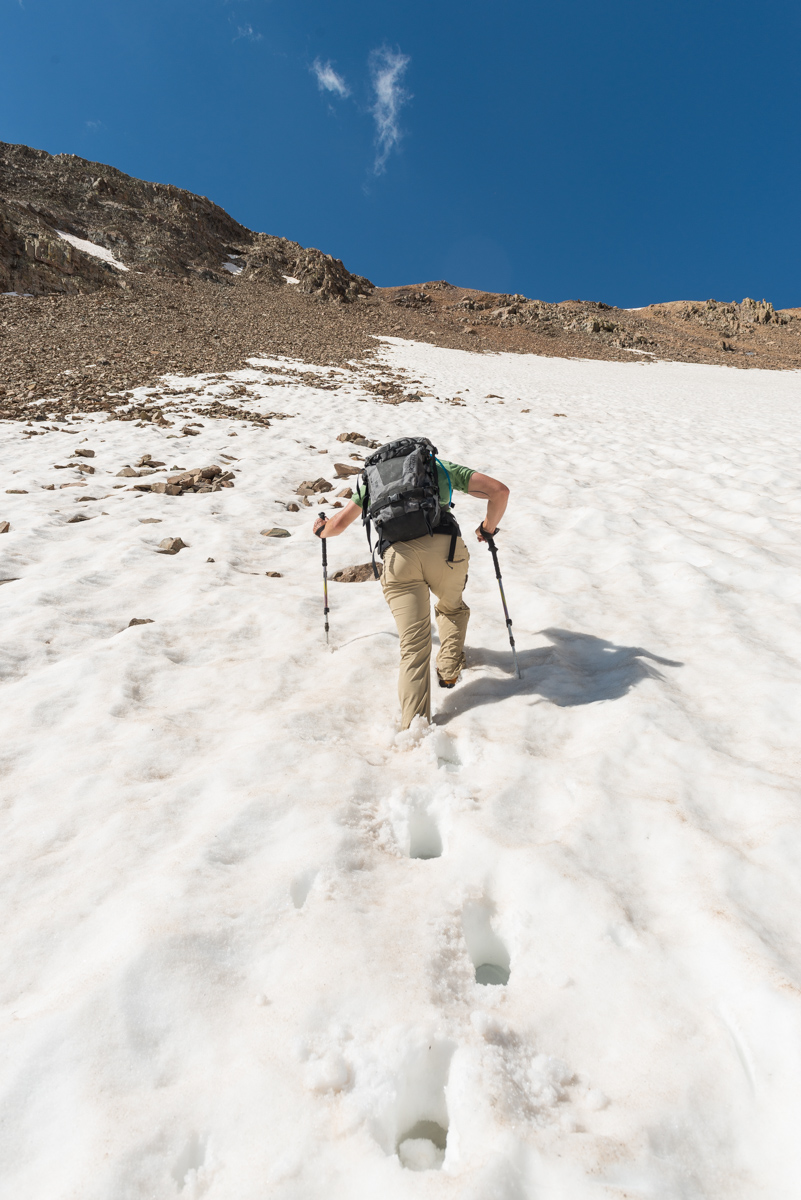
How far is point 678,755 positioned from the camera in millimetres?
3549

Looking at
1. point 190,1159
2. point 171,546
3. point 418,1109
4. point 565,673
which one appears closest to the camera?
point 190,1159

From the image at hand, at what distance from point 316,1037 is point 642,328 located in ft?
198

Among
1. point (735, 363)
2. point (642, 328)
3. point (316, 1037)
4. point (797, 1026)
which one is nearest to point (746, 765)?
point (797, 1026)

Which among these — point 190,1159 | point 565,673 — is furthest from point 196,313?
point 190,1159

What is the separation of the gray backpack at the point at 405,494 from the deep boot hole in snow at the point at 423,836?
1.85 m

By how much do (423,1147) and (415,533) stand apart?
10.3ft

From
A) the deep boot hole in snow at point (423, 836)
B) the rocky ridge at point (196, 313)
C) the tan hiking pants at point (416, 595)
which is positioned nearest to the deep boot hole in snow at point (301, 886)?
the deep boot hole in snow at point (423, 836)

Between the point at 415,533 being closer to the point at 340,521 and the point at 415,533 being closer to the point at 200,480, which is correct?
the point at 340,521

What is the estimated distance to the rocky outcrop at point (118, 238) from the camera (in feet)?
106

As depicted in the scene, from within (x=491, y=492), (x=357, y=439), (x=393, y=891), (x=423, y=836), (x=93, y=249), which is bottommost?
(x=423, y=836)

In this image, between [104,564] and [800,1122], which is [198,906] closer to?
[800,1122]

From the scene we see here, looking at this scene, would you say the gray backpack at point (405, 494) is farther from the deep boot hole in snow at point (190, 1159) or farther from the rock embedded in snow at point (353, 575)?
the deep boot hole in snow at point (190, 1159)

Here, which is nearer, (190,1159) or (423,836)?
(190,1159)

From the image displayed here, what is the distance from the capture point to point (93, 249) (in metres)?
38.2
